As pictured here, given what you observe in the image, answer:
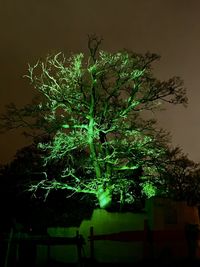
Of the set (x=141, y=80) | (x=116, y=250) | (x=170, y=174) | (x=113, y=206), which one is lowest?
(x=116, y=250)

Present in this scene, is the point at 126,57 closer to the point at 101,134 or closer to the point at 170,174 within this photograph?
the point at 101,134

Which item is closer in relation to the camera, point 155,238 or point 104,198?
point 155,238

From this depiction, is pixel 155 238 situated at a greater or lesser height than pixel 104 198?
lesser

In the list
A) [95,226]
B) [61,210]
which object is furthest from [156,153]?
[61,210]

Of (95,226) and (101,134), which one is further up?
(101,134)

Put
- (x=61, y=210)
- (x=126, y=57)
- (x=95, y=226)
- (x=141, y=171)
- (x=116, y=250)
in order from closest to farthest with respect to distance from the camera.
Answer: (x=116, y=250), (x=95, y=226), (x=126, y=57), (x=141, y=171), (x=61, y=210)

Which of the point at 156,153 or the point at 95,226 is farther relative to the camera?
the point at 156,153

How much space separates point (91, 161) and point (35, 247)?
530 centimetres

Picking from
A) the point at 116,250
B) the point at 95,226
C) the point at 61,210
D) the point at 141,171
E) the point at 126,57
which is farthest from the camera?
the point at 61,210

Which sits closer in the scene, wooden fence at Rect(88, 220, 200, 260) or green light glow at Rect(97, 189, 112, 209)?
wooden fence at Rect(88, 220, 200, 260)

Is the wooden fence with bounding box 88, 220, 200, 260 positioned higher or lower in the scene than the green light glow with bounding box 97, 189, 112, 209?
lower

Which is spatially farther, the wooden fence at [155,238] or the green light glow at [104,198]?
the green light glow at [104,198]

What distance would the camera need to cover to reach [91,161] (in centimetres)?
2577

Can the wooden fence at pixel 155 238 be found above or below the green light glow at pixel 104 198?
below
